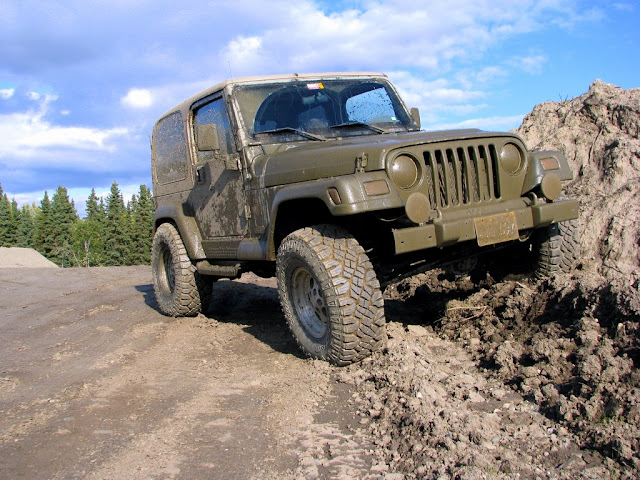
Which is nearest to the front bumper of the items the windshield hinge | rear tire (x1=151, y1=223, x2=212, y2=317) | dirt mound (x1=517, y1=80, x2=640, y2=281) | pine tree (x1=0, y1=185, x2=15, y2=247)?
the windshield hinge

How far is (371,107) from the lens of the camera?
5797 millimetres

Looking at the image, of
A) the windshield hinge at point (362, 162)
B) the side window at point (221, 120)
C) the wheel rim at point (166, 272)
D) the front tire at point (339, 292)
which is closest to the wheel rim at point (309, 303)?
the front tire at point (339, 292)

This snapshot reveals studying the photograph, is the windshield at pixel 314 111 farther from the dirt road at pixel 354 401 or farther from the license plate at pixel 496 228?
the dirt road at pixel 354 401

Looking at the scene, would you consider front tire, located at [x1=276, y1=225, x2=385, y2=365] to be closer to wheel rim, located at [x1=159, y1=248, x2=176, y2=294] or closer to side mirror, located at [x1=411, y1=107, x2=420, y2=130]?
side mirror, located at [x1=411, y1=107, x2=420, y2=130]

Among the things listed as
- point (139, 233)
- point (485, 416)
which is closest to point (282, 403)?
point (485, 416)

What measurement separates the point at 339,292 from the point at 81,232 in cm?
11957

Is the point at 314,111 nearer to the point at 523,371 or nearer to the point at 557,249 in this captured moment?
the point at 557,249

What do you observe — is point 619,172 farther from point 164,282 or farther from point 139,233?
point 139,233

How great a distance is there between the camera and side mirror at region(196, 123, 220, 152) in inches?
207

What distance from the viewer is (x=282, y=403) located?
368cm

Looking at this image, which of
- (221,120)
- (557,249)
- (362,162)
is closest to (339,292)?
(362,162)

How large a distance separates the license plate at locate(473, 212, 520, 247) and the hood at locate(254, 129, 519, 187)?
0.62 metres

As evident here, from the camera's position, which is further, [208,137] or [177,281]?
[177,281]

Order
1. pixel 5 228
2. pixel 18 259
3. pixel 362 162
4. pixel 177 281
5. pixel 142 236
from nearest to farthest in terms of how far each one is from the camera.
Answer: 1. pixel 362 162
2. pixel 177 281
3. pixel 18 259
4. pixel 142 236
5. pixel 5 228
